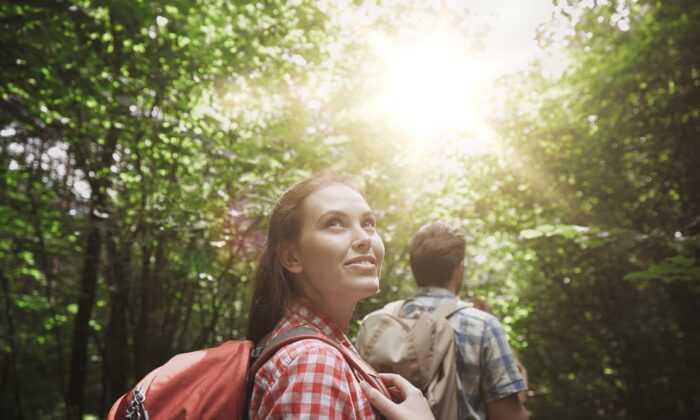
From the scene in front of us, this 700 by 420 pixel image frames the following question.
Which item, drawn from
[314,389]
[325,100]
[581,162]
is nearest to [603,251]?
[581,162]

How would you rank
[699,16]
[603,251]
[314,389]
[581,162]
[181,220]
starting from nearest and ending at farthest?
[314,389] → [181,220] → [699,16] → [603,251] → [581,162]

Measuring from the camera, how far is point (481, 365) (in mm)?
2326

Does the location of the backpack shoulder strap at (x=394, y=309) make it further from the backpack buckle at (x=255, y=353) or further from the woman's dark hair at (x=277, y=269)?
the backpack buckle at (x=255, y=353)

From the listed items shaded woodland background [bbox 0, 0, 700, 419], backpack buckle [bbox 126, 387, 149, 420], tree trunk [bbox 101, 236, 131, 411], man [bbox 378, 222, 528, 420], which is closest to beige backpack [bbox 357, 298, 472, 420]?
man [bbox 378, 222, 528, 420]

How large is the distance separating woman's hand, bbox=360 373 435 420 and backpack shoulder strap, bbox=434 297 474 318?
1100mm

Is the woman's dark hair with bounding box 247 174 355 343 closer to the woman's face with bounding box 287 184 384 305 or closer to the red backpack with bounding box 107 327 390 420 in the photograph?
the woman's face with bounding box 287 184 384 305

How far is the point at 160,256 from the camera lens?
4.36 metres

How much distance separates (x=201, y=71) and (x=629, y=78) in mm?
5224

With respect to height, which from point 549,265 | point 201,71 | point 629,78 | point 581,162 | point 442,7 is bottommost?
point 549,265

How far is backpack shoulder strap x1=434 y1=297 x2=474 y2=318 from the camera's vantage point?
2.39m

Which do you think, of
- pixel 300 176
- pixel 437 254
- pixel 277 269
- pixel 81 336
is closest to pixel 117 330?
pixel 81 336

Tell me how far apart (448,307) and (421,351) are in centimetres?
37

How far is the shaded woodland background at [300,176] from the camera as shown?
11.6 feet

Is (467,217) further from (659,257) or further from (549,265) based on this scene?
(659,257)
